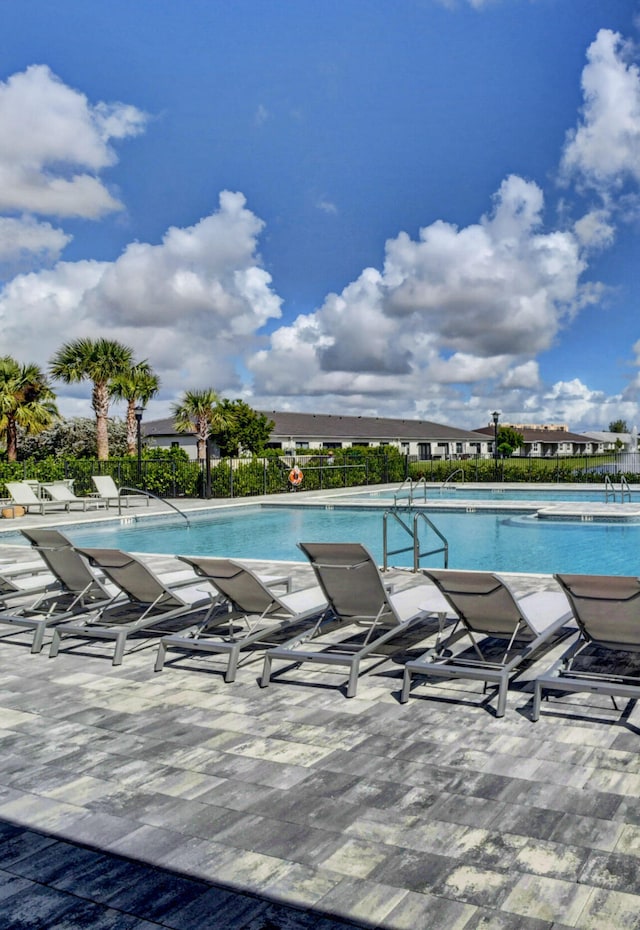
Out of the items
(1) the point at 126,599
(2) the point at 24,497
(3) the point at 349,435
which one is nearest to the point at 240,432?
(3) the point at 349,435

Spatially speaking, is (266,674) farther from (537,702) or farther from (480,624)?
(537,702)

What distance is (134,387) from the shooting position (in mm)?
37156

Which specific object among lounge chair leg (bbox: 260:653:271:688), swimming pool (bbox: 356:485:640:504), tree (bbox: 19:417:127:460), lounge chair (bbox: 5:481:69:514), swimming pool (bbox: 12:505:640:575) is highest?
tree (bbox: 19:417:127:460)

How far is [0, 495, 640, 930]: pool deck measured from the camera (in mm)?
2730

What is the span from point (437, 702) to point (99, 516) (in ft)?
56.0

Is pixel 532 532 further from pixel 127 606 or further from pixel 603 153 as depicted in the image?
pixel 127 606

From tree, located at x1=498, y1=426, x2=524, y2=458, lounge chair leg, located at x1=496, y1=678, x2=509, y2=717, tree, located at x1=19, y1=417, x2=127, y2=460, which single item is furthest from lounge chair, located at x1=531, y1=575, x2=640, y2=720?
tree, located at x1=498, y1=426, x2=524, y2=458

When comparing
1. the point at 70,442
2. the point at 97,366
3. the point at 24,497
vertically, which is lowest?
the point at 24,497

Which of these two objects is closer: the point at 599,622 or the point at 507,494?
the point at 599,622

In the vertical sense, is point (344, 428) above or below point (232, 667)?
above

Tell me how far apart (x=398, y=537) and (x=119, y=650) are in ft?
42.1

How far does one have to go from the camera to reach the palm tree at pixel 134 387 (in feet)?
120

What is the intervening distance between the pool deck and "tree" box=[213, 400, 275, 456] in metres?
39.0

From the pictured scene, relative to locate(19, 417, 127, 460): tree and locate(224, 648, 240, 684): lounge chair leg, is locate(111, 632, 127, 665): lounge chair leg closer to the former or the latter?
locate(224, 648, 240, 684): lounge chair leg
